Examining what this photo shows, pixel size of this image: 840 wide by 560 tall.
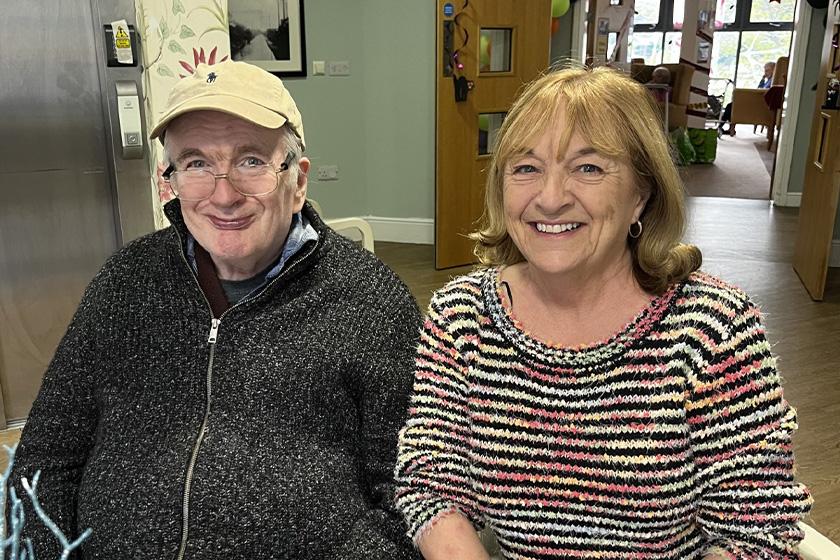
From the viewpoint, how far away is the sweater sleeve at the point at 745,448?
3.48 feet

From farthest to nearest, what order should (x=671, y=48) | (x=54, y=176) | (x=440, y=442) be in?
(x=671, y=48), (x=54, y=176), (x=440, y=442)

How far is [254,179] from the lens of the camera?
1.31 m

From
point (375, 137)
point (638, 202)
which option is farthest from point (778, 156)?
point (638, 202)

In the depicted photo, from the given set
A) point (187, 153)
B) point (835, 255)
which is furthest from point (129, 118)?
point (835, 255)

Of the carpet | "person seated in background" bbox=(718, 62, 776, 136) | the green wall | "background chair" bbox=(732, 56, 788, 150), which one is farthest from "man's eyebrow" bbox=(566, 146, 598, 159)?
"person seated in background" bbox=(718, 62, 776, 136)

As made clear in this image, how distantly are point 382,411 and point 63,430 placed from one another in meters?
0.55

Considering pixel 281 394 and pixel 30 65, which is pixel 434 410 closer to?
pixel 281 394

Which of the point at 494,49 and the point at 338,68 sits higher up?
the point at 494,49

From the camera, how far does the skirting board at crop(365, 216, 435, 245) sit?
5.69m

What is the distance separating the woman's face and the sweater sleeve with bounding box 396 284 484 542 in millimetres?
182

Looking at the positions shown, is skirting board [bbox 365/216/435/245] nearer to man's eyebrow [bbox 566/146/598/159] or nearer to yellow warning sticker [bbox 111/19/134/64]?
yellow warning sticker [bbox 111/19/134/64]

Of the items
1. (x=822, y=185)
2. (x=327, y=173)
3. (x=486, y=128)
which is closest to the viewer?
(x=822, y=185)

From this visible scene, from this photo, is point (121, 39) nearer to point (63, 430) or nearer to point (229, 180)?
Result: point (229, 180)

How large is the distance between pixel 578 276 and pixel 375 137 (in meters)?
4.58
